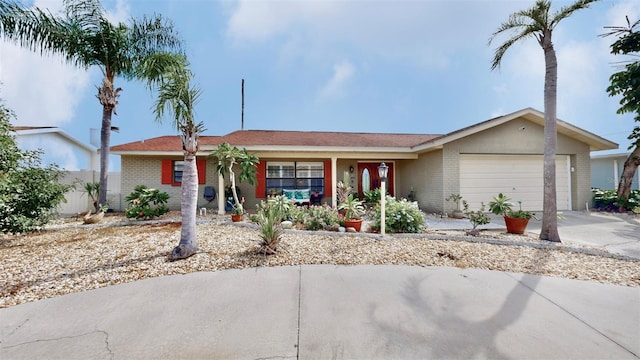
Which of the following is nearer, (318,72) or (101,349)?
(101,349)

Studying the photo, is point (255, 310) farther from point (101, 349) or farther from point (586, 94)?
point (586, 94)

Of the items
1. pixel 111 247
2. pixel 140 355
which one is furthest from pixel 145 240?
pixel 140 355

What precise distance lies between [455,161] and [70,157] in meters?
21.4

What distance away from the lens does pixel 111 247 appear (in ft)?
16.7

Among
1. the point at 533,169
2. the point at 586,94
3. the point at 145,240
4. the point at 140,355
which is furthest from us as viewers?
the point at 586,94

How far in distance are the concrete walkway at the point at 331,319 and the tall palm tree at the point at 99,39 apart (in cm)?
658

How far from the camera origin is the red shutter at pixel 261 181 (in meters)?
11.0

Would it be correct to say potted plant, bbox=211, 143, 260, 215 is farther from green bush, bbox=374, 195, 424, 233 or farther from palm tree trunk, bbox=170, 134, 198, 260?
green bush, bbox=374, 195, 424, 233

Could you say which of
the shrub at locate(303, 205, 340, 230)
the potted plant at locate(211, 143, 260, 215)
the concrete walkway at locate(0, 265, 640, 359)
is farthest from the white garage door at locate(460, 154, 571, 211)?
the potted plant at locate(211, 143, 260, 215)

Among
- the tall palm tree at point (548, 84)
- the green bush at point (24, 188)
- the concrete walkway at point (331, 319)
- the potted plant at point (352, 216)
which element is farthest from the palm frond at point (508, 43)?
the green bush at point (24, 188)

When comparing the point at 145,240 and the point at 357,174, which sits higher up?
the point at 357,174

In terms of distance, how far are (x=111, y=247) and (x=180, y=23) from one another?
7.92 m

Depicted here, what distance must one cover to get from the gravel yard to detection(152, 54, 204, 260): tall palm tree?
0.50 meters

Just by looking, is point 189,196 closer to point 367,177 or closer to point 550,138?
point 550,138
